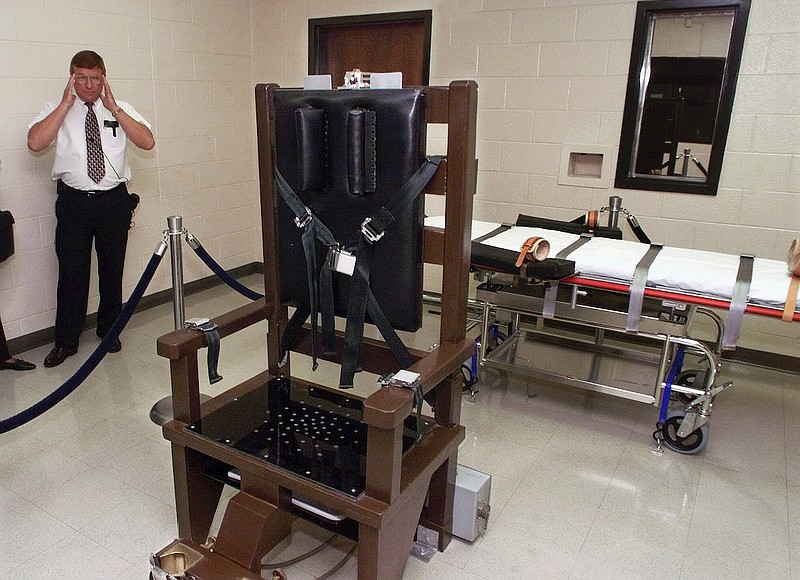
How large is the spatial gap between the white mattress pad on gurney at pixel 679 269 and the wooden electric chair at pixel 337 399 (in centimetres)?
56

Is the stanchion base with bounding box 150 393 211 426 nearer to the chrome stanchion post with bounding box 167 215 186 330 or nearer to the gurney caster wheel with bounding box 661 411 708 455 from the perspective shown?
the chrome stanchion post with bounding box 167 215 186 330

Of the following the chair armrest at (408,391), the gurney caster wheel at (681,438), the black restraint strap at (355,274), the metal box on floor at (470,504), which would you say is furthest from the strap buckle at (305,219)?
the gurney caster wheel at (681,438)

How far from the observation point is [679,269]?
8.46ft

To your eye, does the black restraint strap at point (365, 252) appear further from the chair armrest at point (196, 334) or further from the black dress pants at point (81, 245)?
the black dress pants at point (81, 245)

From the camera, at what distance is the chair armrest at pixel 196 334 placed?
176 centimetres

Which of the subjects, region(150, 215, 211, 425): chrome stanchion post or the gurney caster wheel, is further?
region(150, 215, 211, 425): chrome stanchion post

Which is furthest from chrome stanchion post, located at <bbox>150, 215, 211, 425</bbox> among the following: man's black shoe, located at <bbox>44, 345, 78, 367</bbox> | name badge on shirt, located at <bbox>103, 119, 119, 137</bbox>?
name badge on shirt, located at <bbox>103, 119, 119, 137</bbox>

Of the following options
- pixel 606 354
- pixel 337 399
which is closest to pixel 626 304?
pixel 606 354

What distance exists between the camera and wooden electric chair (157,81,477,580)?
5.24 ft

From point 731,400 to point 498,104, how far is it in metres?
2.28

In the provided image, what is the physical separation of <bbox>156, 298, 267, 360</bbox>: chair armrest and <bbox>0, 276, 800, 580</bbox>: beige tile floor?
0.76m

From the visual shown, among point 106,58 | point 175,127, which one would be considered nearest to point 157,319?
point 175,127

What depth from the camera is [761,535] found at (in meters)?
2.21

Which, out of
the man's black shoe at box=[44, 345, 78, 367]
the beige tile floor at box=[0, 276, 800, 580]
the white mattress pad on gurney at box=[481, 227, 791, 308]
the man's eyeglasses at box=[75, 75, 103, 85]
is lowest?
the beige tile floor at box=[0, 276, 800, 580]
